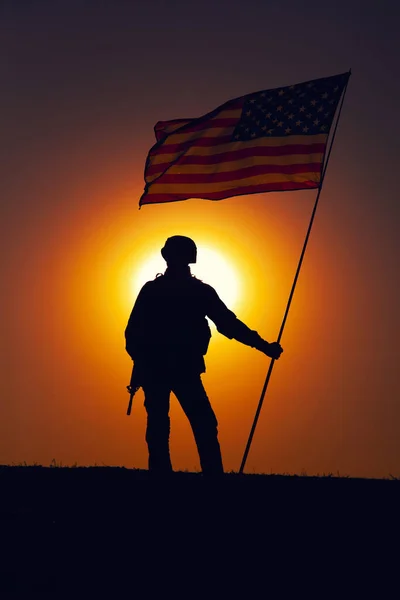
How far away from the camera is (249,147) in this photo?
12367mm

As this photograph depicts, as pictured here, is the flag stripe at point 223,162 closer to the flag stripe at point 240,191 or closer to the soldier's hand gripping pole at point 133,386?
the flag stripe at point 240,191

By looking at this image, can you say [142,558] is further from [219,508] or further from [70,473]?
[70,473]

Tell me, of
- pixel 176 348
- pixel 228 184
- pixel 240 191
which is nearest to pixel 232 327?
pixel 176 348

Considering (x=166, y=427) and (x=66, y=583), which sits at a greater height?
(x=166, y=427)

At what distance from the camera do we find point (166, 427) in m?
9.72

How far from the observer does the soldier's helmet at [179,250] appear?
31.7ft

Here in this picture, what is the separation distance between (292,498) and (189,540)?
7.28ft

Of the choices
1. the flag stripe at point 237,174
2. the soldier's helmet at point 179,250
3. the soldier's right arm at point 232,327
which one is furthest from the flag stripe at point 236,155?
the soldier's right arm at point 232,327

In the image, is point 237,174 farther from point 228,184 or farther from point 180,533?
point 180,533

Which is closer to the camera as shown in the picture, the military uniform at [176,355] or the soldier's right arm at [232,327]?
the military uniform at [176,355]

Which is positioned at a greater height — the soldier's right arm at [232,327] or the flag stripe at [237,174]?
the flag stripe at [237,174]

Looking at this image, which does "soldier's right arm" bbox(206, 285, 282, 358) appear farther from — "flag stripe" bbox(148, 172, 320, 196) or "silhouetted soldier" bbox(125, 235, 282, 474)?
"flag stripe" bbox(148, 172, 320, 196)

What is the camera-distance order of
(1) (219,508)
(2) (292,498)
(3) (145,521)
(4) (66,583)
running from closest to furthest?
(4) (66,583) → (3) (145,521) → (1) (219,508) → (2) (292,498)

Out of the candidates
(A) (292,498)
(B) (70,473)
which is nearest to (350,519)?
(A) (292,498)
